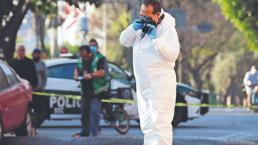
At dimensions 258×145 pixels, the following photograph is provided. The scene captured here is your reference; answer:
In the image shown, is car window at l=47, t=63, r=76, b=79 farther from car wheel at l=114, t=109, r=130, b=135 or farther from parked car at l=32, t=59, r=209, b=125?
car wheel at l=114, t=109, r=130, b=135

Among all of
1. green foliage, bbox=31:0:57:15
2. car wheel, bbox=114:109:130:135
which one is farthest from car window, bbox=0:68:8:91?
green foliage, bbox=31:0:57:15

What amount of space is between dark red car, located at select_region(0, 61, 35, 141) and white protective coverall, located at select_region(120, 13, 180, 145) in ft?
12.9

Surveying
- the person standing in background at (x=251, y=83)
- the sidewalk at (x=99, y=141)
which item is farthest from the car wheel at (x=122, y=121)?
the person standing in background at (x=251, y=83)

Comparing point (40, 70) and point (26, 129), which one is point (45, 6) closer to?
point (40, 70)

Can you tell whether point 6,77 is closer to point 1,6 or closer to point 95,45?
point 95,45

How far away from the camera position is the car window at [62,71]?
821 inches

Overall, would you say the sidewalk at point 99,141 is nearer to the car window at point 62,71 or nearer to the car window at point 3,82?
the car window at point 3,82

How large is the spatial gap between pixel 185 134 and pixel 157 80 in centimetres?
964

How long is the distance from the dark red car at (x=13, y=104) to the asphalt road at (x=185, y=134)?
31cm

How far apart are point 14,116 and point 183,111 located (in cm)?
804

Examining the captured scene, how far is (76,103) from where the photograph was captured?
68.0 feet

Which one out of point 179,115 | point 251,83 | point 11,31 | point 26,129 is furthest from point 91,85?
point 251,83

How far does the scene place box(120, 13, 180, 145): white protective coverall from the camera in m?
9.61

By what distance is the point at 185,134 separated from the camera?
1919 centimetres
